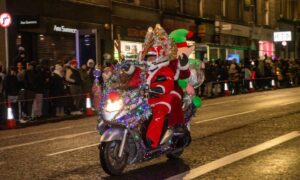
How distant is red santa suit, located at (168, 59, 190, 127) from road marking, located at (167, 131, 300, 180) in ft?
2.67

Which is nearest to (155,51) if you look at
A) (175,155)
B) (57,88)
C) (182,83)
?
(182,83)

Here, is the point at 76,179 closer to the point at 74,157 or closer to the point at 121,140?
the point at 121,140

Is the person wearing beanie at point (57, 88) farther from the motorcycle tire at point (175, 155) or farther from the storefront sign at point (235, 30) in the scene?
the storefront sign at point (235, 30)

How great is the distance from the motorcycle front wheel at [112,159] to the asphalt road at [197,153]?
16 cm

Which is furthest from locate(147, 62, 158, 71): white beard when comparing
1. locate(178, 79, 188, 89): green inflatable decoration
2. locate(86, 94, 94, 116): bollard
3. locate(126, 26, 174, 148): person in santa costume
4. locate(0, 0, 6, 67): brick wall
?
locate(0, 0, 6, 67): brick wall

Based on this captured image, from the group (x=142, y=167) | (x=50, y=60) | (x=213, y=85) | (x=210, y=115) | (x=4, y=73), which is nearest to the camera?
(x=142, y=167)

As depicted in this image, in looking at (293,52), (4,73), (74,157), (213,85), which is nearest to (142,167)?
(74,157)

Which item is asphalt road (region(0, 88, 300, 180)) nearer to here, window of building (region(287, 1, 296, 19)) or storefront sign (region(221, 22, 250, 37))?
storefront sign (region(221, 22, 250, 37))

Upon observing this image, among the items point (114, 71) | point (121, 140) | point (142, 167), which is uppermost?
point (114, 71)

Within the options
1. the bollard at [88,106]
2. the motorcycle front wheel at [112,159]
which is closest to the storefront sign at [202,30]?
the bollard at [88,106]

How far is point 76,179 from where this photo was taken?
27.1 feet

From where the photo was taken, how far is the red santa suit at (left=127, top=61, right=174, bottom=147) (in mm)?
8438

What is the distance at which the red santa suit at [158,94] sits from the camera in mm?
8438

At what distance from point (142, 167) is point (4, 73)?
11.0m
